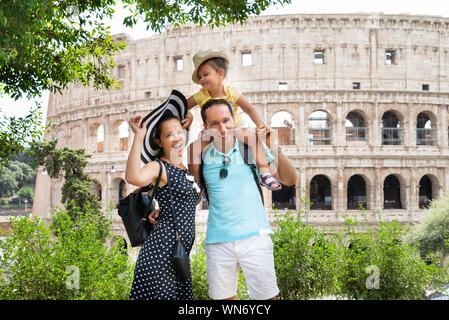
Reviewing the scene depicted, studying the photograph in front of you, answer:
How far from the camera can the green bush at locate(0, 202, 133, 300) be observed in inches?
183

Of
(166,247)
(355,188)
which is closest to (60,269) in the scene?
(166,247)

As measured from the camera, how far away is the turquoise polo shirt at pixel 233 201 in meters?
2.84

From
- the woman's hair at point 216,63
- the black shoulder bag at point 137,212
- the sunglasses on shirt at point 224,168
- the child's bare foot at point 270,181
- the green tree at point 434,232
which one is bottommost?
the green tree at point 434,232

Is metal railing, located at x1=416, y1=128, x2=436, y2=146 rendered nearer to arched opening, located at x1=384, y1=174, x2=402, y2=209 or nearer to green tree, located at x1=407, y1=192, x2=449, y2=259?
arched opening, located at x1=384, y1=174, x2=402, y2=209

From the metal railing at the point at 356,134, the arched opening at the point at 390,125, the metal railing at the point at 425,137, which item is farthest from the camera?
the arched opening at the point at 390,125

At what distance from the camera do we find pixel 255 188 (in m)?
3.02

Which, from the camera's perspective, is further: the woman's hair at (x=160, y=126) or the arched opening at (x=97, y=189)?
the arched opening at (x=97, y=189)

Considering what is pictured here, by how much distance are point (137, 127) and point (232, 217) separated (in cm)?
99

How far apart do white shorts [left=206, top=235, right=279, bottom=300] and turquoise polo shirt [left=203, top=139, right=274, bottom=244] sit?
6cm

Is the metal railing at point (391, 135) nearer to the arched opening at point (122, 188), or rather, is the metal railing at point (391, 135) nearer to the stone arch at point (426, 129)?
the stone arch at point (426, 129)

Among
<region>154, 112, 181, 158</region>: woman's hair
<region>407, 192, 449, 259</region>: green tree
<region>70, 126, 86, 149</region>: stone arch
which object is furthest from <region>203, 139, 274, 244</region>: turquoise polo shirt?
<region>70, 126, 86, 149</region>: stone arch

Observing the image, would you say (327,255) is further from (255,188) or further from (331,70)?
(331,70)

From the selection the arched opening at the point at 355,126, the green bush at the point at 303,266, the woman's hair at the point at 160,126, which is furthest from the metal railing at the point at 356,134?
→ the woman's hair at the point at 160,126

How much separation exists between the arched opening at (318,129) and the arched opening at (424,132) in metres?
4.83
